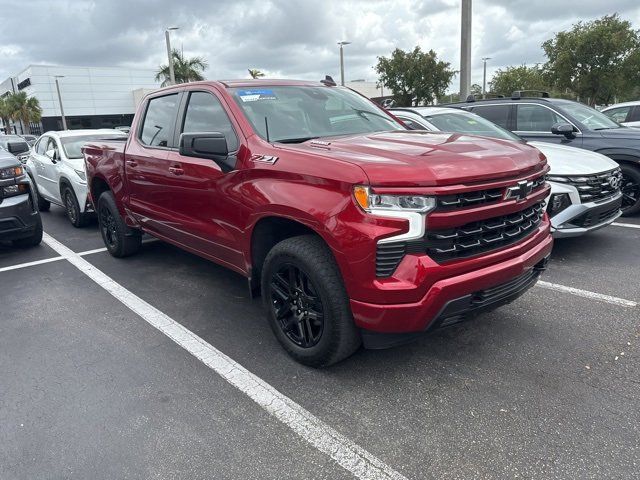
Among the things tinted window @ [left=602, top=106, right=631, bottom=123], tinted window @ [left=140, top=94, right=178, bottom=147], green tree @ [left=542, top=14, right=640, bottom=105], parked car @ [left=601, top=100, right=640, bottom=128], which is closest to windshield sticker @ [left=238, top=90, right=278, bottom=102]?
tinted window @ [left=140, top=94, right=178, bottom=147]

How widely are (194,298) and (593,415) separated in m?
3.30

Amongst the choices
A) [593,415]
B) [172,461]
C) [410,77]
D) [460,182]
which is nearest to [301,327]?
[172,461]

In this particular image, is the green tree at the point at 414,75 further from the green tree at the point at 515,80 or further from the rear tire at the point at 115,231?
the rear tire at the point at 115,231

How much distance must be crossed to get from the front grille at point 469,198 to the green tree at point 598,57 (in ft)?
77.3

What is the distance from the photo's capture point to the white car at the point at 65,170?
730 cm

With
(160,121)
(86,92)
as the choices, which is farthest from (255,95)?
(86,92)

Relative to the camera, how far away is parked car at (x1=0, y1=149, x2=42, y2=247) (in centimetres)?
587

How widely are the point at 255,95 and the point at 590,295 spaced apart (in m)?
3.27

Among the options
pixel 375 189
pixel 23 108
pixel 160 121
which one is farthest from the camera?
pixel 23 108

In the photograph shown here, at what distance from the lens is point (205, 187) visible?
376 centimetres

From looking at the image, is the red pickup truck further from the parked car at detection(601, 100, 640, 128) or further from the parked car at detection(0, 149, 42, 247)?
the parked car at detection(601, 100, 640, 128)

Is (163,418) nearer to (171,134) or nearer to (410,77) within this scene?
(171,134)

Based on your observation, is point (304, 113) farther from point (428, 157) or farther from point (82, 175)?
point (82, 175)

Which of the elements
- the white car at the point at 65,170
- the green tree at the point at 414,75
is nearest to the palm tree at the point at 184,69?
the green tree at the point at 414,75
